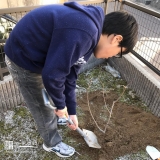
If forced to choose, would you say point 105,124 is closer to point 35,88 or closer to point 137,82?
point 137,82

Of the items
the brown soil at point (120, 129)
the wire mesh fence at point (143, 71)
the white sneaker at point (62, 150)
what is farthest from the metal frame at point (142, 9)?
the white sneaker at point (62, 150)

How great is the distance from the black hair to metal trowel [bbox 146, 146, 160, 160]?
1.49m

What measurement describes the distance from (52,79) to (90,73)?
2.34 meters

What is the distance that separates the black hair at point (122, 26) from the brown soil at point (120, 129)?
1402 millimetres

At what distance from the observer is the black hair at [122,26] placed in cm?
120

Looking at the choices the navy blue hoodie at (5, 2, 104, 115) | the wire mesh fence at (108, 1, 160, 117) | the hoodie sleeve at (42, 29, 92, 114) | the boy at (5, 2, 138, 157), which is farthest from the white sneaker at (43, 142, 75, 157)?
the wire mesh fence at (108, 1, 160, 117)

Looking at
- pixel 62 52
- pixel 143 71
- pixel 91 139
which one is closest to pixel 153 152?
pixel 91 139

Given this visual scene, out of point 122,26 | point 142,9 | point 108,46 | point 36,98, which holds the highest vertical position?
point 122,26

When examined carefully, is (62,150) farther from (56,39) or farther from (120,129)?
(56,39)

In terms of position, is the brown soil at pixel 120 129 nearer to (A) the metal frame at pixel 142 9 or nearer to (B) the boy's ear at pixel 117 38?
(A) the metal frame at pixel 142 9

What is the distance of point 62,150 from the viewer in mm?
2176

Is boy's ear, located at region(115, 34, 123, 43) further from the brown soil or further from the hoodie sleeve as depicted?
the brown soil

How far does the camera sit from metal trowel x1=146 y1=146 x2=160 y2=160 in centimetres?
217

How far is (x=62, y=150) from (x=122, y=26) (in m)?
1.52
